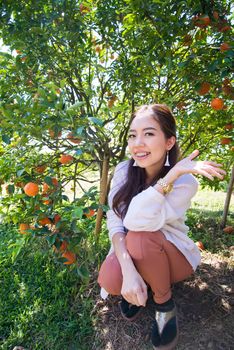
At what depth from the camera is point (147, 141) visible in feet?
5.49

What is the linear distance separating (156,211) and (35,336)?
111 cm

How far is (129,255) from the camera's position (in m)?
1.67

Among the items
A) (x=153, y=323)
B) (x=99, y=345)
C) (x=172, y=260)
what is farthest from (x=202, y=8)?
(x=99, y=345)

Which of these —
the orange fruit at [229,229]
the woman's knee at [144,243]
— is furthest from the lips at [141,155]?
the orange fruit at [229,229]

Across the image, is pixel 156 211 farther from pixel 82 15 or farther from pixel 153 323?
pixel 82 15

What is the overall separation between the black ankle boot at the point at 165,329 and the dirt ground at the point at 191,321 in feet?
0.34

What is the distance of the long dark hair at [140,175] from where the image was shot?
1.74 m

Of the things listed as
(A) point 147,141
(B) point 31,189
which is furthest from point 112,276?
(A) point 147,141

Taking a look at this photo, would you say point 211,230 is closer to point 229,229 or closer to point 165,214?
point 229,229

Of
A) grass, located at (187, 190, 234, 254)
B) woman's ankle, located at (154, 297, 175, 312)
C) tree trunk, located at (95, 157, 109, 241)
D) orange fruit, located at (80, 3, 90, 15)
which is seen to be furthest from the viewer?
grass, located at (187, 190, 234, 254)

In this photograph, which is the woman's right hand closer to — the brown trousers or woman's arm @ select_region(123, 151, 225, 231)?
the brown trousers

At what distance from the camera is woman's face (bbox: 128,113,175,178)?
168 centimetres

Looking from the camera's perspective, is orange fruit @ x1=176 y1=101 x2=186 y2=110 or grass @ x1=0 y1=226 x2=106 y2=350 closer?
grass @ x1=0 y1=226 x2=106 y2=350

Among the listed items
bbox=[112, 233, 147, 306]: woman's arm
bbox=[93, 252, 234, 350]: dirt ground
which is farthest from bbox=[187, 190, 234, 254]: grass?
bbox=[112, 233, 147, 306]: woman's arm
